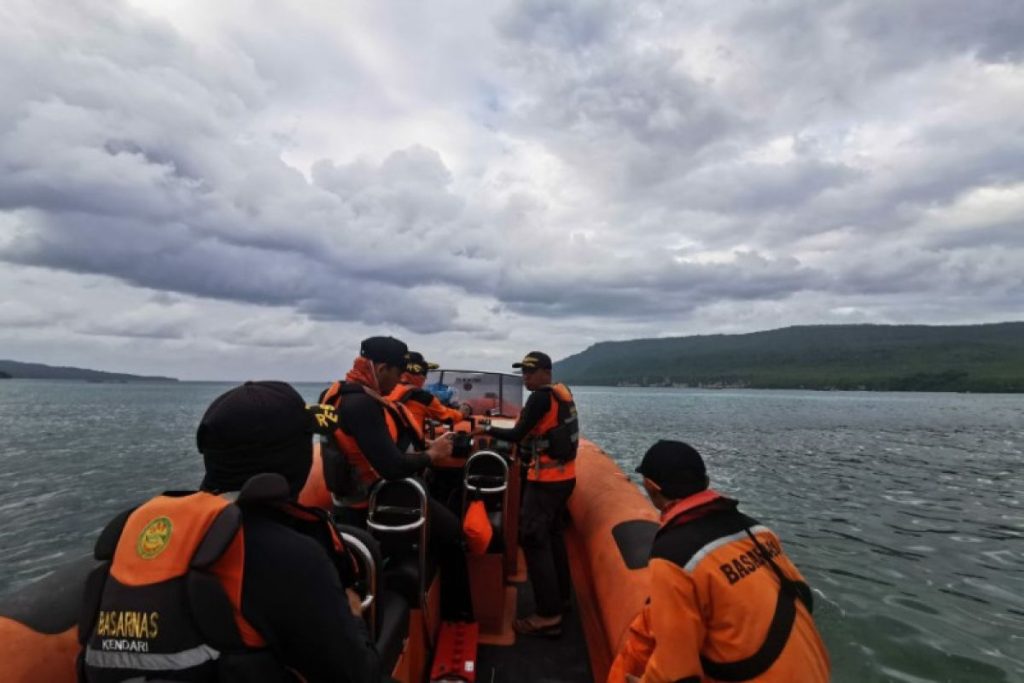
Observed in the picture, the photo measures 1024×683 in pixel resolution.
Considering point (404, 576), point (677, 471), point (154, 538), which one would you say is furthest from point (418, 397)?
point (154, 538)

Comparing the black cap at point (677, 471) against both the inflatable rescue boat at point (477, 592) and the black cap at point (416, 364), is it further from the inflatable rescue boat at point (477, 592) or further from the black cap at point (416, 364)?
the black cap at point (416, 364)

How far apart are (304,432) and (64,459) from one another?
2020 centimetres

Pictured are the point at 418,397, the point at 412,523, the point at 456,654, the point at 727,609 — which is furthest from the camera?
the point at 418,397

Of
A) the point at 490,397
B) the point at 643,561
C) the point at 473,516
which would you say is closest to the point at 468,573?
the point at 473,516

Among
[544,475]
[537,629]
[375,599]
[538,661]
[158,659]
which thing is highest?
[158,659]

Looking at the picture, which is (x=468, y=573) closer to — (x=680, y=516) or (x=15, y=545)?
(x=680, y=516)

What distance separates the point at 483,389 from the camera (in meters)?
8.34

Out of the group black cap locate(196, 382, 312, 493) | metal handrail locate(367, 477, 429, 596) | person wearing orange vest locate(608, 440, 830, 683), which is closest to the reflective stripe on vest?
black cap locate(196, 382, 312, 493)

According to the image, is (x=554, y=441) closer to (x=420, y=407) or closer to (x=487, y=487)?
(x=487, y=487)

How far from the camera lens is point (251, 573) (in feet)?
4.39

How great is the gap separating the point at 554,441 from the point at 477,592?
1.39m

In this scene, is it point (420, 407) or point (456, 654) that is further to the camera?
point (420, 407)

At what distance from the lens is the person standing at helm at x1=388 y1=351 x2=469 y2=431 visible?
18.3 ft

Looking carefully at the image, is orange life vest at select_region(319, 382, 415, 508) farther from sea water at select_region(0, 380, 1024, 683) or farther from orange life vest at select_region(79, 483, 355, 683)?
sea water at select_region(0, 380, 1024, 683)
